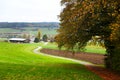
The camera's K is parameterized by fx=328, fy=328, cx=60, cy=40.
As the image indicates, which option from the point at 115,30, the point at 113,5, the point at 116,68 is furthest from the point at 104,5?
the point at 116,68

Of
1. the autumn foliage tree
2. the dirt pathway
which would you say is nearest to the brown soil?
the dirt pathway

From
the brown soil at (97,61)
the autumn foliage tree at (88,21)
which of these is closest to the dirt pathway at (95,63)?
the brown soil at (97,61)

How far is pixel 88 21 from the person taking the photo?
32.7m

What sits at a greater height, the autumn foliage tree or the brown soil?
the autumn foliage tree

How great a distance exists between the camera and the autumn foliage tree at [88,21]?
3112 cm

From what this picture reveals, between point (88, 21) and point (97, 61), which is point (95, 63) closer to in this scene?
point (97, 61)

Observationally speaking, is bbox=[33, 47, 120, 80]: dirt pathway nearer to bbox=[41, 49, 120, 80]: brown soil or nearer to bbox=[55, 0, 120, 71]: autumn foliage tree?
bbox=[41, 49, 120, 80]: brown soil

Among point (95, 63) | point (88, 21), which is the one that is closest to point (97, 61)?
point (95, 63)

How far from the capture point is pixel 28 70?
27703mm

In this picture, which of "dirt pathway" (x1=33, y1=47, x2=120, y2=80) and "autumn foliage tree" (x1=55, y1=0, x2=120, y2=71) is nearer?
"dirt pathway" (x1=33, y1=47, x2=120, y2=80)

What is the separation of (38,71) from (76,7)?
927 centimetres

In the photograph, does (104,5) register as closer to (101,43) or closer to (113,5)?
(113,5)

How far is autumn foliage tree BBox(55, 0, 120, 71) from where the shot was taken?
102ft

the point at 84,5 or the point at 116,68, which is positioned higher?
the point at 84,5
